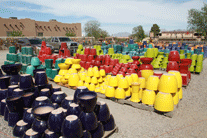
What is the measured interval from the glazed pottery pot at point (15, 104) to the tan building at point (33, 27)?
121 feet

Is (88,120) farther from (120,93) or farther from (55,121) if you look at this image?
(120,93)

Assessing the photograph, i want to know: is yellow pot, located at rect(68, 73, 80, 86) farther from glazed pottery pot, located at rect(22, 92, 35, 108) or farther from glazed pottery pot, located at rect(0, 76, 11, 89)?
glazed pottery pot, located at rect(22, 92, 35, 108)

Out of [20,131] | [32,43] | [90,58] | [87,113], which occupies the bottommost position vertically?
[20,131]

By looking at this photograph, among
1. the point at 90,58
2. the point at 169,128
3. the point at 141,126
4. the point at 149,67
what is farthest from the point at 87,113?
the point at 90,58

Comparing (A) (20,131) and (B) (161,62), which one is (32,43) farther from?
(A) (20,131)

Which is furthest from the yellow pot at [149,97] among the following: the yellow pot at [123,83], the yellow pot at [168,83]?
the yellow pot at [123,83]

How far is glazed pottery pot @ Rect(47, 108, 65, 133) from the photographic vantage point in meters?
2.24

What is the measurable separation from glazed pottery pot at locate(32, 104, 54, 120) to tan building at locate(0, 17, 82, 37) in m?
37.4

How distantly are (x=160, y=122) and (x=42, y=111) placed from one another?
8.51 ft

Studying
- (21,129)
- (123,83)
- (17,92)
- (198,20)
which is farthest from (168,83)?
(198,20)

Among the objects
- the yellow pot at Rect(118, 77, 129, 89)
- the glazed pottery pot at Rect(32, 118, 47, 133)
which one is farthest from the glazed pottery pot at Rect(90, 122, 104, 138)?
the yellow pot at Rect(118, 77, 129, 89)

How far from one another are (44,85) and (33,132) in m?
1.22

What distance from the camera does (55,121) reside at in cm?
224

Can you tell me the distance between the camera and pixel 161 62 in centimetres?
867
